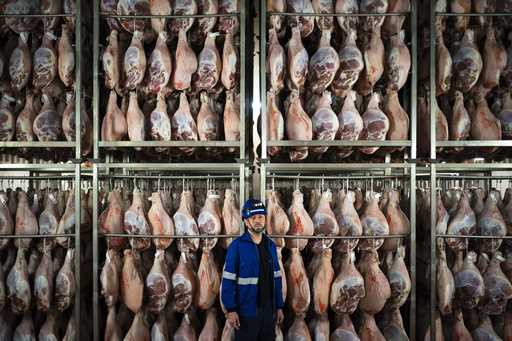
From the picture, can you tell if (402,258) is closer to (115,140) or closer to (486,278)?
(486,278)

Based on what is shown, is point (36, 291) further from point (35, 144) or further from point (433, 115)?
point (433, 115)

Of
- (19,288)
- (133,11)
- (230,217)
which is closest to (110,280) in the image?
(19,288)

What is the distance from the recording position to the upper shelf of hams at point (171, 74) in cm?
428

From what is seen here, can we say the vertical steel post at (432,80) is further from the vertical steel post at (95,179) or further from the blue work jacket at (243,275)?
the vertical steel post at (95,179)

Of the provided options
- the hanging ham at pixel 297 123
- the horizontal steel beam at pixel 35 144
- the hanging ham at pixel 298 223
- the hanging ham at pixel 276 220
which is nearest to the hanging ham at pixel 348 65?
the hanging ham at pixel 297 123

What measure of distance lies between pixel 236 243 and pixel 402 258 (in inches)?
61.0

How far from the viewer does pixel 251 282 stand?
3.77 metres

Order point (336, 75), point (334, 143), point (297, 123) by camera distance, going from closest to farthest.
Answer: point (334, 143) → point (297, 123) → point (336, 75)

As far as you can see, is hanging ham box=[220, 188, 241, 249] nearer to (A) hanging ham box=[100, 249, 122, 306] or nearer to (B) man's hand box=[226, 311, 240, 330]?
(B) man's hand box=[226, 311, 240, 330]

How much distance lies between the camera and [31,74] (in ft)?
14.5

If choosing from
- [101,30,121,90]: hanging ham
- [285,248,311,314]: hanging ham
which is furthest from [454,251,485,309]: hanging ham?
[101,30,121,90]: hanging ham

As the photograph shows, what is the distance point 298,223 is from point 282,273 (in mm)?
449

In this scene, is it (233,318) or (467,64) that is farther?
(467,64)

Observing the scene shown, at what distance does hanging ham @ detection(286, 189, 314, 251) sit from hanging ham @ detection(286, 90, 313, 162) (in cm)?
47
